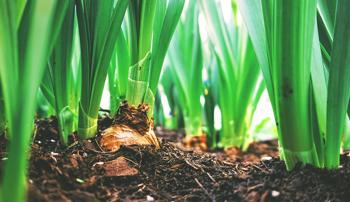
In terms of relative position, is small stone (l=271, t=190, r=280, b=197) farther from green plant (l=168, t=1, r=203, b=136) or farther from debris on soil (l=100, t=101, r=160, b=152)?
green plant (l=168, t=1, r=203, b=136)

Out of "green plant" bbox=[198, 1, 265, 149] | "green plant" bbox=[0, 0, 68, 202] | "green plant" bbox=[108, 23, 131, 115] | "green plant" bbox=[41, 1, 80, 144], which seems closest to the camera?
"green plant" bbox=[0, 0, 68, 202]

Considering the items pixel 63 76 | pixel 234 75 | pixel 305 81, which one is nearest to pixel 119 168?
pixel 63 76

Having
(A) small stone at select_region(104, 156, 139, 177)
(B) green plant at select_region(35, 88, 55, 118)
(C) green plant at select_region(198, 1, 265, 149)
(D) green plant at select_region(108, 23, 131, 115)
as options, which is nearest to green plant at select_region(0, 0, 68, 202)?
(A) small stone at select_region(104, 156, 139, 177)

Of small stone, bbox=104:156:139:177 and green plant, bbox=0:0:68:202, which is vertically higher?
green plant, bbox=0:0:68:202

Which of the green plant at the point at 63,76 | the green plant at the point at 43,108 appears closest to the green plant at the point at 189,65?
the green plant at the point at 43,108

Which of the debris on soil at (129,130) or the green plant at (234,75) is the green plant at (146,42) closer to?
the debris on soil at (129,130)

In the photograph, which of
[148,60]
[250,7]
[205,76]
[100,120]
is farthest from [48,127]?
[205,76]

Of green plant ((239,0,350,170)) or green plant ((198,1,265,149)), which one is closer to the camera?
green plant ((239,0,350,170))
